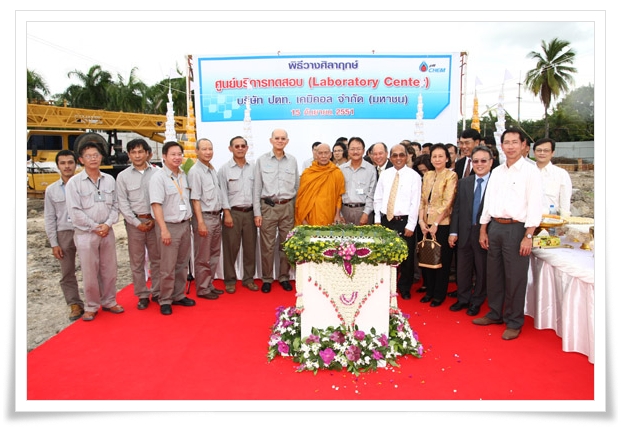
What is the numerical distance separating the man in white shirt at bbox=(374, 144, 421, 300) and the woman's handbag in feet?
0.51

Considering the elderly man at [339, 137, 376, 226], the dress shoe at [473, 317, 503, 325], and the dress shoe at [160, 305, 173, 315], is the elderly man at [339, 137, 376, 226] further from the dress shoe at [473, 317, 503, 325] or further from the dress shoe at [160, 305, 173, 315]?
the dress shoe at [160, 305, 173, 315]

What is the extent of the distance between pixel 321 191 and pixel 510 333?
2.13 meters

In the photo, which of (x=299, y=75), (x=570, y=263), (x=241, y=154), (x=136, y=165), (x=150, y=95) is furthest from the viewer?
(x=150, y=95)

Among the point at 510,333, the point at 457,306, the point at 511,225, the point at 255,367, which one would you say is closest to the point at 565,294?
the point at 510,333

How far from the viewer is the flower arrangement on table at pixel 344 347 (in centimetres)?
280

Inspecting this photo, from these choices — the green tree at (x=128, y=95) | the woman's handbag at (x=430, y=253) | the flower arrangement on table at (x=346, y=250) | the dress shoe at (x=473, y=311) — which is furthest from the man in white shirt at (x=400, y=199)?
the green tree at (x=128, y=95)

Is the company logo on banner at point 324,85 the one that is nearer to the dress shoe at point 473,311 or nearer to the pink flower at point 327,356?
the dress shoe at point 473,311

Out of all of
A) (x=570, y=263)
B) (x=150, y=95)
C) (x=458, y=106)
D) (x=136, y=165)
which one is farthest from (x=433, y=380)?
(x=150, y=95)

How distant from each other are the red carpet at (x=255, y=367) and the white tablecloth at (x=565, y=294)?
109 millimetres

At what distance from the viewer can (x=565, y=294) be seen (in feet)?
10.1
